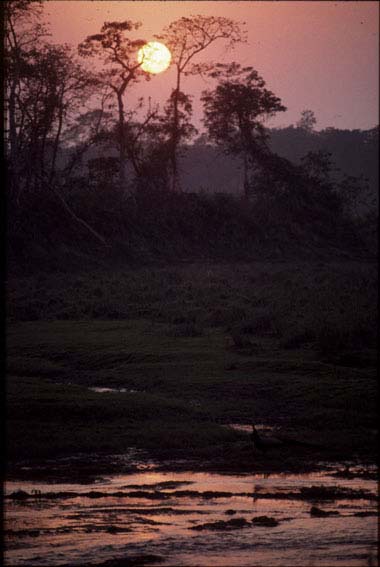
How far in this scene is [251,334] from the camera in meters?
22.2

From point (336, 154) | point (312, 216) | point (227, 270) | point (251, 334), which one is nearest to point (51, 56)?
point (227, 270)

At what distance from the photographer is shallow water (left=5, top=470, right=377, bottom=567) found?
325 inches

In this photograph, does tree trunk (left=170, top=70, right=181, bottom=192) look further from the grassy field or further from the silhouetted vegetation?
the grassy field

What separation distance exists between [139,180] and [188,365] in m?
30.7

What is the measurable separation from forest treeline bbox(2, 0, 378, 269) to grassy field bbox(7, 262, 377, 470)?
933 cm

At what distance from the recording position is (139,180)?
48250mm

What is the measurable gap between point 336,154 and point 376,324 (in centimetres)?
7492

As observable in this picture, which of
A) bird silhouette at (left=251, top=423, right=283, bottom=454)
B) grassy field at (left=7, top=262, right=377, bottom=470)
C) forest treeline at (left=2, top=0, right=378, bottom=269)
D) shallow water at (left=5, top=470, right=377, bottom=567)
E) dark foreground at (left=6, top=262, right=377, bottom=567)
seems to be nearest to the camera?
shallow water at (left=5, top=470, right=377, bottom=567)

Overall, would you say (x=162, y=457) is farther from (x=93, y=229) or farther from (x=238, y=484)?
(x=93, y=229)

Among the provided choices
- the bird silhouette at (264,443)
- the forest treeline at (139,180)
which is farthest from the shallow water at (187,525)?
the forest treeline at (139,180)

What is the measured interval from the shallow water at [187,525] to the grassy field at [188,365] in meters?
1.72

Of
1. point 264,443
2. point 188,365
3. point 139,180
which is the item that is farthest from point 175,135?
point 264,443

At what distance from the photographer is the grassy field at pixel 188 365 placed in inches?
533

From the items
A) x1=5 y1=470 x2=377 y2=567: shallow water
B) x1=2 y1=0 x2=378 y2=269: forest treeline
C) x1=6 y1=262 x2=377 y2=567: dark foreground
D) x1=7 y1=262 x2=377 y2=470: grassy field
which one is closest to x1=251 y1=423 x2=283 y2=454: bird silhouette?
x1=6 y1=262 x2=377 y2=567: dark foreground
